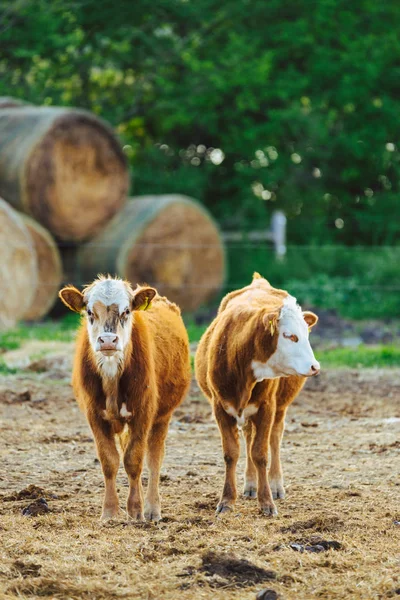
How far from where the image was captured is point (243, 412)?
6.57 metres

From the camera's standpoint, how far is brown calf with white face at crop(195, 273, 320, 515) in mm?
6312

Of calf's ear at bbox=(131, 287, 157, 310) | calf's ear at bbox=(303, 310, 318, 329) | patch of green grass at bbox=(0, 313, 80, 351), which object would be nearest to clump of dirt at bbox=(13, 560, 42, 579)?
calf's ear at bbox=(131, 287, 157, 310)

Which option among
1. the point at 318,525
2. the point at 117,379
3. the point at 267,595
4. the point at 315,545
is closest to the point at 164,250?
the point at 117,379

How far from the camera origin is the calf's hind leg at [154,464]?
6.30m

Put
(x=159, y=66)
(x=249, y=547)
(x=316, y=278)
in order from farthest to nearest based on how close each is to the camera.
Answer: (x=159, y=66), (x=316, y=278), (x=249, y=547)

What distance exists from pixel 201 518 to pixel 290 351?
43.4 inches

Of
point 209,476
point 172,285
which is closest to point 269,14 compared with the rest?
point 172,285

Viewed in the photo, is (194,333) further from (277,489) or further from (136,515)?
(136,515)

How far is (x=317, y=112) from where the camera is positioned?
71.1 feet

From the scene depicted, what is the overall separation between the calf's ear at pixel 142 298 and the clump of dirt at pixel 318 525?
1564mm

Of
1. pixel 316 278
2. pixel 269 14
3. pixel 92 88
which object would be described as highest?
pixel 269 14

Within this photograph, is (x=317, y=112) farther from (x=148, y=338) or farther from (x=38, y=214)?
(x=148, y=338)

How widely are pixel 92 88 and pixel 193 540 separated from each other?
1739 cm

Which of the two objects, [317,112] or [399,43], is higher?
[399,43]
